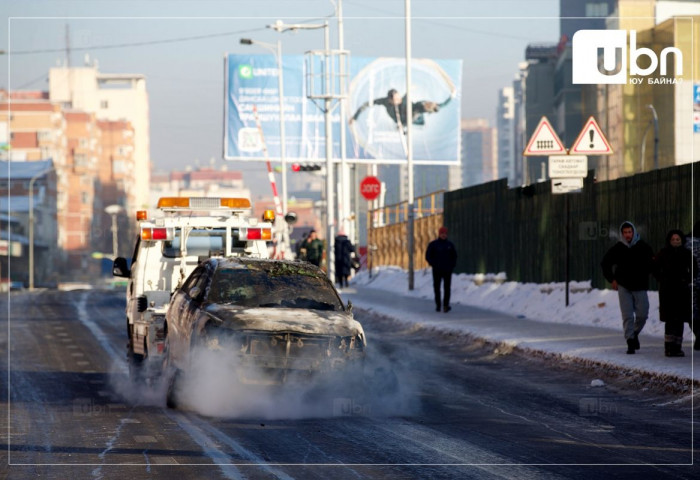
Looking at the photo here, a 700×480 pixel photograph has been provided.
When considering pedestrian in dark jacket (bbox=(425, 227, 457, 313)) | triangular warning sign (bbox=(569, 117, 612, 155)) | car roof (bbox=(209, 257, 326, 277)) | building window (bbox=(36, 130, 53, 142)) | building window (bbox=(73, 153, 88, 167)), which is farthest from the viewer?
building window (bbox=(73, 153, 88, 167))

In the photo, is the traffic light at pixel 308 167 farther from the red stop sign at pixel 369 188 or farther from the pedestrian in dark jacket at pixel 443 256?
the pedestrian in dark jacket at pixel 443 256

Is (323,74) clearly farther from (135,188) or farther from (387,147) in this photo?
(135,188)

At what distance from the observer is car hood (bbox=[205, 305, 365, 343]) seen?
1198cm

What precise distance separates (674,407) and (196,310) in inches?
195

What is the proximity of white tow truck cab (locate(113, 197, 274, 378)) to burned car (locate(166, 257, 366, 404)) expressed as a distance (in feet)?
7.95

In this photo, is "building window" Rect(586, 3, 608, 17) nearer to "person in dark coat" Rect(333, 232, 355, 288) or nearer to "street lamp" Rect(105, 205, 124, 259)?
"street lamp" Rect(105, 205, 124, 259)

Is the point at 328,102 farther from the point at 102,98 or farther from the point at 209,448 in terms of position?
the point at 102,98

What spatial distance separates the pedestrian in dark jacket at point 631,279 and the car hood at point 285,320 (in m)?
5.52

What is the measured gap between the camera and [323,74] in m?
45.3

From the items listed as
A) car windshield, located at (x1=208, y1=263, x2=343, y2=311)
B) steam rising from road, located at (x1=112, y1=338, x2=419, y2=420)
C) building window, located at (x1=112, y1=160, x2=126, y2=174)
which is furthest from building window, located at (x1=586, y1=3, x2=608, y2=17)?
steam rising from road, located at (x1=112, y1=338, x2=419, y2=420)

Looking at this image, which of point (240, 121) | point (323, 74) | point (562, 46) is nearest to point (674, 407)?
point (323, 74)

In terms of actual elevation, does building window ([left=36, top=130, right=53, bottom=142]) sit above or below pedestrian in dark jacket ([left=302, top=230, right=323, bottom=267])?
above

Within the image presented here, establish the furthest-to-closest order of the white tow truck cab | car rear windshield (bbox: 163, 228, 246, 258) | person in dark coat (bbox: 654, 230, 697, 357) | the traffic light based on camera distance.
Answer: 1. the traffic light
2. car rear windshield (bbox: 163, 228, 246, 258)
3. the white tow truck cab
4. person in dark coat (bbox: 654, 230, 697, 357)

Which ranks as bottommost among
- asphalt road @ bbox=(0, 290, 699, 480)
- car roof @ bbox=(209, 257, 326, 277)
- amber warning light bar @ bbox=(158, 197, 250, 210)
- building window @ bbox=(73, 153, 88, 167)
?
asphalt road @ bbox=(0, 290, 699, 480)
